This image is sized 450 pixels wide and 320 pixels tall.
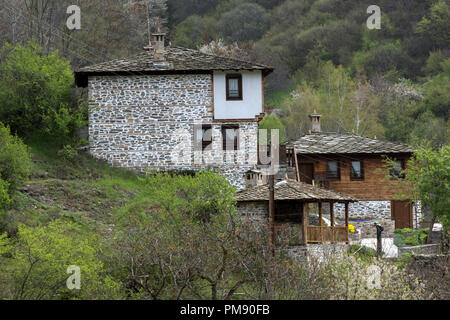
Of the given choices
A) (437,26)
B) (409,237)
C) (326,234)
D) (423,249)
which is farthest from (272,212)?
(437,26)

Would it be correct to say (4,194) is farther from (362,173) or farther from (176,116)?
(362,173)

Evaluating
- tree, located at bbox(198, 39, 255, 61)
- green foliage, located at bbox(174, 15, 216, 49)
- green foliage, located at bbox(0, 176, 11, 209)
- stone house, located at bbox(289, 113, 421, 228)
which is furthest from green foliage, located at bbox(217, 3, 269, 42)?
green foliage, located at bbox(0, 176, 11, 209)

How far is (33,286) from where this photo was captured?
2109 centimetres

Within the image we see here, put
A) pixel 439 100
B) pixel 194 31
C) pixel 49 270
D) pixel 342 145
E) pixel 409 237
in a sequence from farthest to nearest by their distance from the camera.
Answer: pixel 194 31 < pixel 439 100 < pixel 342 145 < pixel 409 237 < pixel 49 270

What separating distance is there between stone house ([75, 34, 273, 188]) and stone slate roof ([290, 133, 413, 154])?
4005mm

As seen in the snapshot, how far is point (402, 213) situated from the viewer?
3553 centimetres

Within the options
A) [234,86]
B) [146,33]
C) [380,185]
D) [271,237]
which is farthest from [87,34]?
[271,237]

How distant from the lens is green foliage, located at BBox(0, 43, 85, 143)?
31922mm

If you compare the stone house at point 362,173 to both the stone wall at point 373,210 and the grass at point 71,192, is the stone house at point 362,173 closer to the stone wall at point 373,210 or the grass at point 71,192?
the stone wall at point 373,210

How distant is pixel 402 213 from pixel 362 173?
266cm

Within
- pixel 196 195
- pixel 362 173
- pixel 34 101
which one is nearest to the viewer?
pixel 196 195

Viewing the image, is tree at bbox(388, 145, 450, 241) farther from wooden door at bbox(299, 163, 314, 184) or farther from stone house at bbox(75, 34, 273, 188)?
stone house at bbox(75, 34, 273, 188)

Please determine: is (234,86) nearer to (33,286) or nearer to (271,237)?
(271,237)
